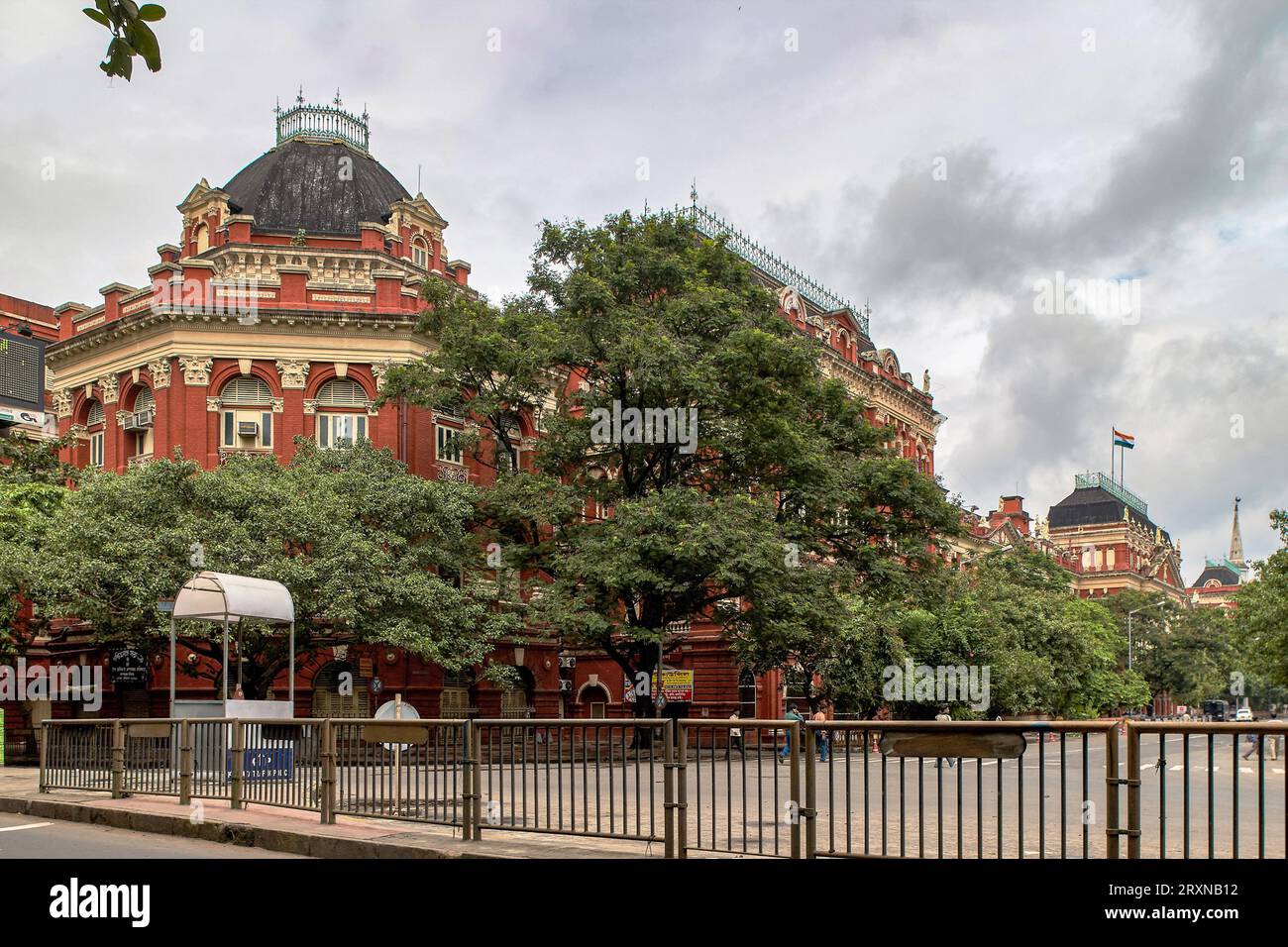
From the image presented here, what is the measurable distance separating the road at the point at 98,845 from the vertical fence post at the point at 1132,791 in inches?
293

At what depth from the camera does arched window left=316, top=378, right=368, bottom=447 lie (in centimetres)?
4219

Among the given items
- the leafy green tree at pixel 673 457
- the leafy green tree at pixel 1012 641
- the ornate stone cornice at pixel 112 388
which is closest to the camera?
the leafy green tree at pixel 673 457

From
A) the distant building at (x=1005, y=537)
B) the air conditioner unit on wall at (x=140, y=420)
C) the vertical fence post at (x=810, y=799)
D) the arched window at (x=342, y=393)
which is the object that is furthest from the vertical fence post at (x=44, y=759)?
the distant building at (x=1005, y=537)

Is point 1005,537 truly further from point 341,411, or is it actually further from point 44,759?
point 44,759

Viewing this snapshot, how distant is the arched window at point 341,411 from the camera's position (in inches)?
1661

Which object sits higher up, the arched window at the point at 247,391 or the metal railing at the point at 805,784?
the arched window at the point at 247,391

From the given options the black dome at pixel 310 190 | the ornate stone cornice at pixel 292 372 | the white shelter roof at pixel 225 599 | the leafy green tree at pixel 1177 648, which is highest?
the black dome at pixel 310 190

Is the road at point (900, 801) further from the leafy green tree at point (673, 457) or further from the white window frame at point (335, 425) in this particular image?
the white window frame at point (335, 425)

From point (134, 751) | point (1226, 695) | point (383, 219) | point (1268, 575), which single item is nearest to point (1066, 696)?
point (1268, 575)

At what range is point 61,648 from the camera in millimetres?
43031

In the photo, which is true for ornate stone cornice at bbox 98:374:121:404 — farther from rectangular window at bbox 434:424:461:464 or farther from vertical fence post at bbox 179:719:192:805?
vertical fence post at bbox 179:719:192:805

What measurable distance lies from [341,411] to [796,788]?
3528 cm

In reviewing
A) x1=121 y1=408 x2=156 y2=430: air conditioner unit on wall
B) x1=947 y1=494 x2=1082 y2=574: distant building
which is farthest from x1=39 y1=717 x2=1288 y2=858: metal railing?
x1=947 y1=494 x2=1082 y2=574: distant building

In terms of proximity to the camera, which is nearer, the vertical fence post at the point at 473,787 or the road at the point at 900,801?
the road at the point at 900,801
